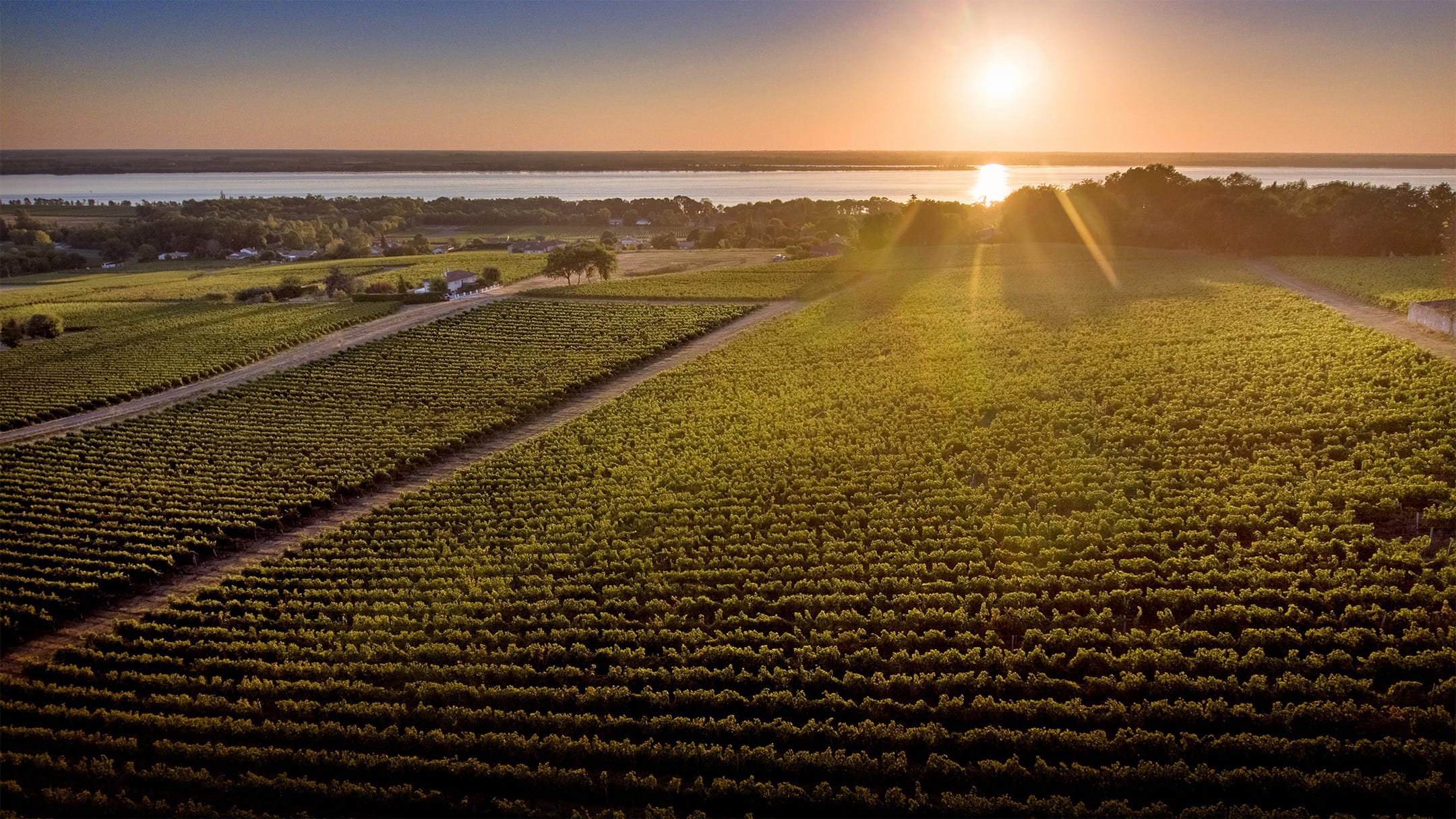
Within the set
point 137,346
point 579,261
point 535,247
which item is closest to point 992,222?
point 579,261

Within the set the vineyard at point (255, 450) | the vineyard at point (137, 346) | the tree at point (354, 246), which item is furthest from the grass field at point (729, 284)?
the tree at point (354, 246)

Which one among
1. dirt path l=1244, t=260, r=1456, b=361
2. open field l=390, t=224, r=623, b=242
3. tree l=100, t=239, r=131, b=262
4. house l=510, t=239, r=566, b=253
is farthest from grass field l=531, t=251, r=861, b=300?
tree l=100, t=239, r=131, b=262

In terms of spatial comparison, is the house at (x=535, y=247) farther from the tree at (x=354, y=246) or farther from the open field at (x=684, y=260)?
the tree at (x=354, y=246)

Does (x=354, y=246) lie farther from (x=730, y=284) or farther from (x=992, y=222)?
(x=992, y=222)

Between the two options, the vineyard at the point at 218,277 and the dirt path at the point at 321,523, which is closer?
the dirt path at the point at 321,523

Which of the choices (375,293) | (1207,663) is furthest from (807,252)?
(1207,663)

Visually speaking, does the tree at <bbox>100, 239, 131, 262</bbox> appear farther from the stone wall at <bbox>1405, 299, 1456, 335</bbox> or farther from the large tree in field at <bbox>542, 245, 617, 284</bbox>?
the stone wall at <bbox>1405, 299, 1456, 335</bbox>

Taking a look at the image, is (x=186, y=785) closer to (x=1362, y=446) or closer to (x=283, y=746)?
(x=283, y=746)
